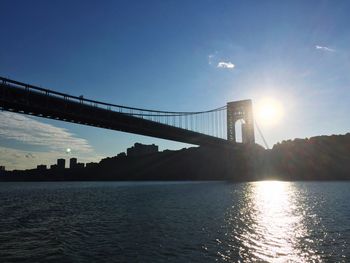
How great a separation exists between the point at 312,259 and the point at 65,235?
37.0ft

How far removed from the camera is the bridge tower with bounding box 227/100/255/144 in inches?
4279

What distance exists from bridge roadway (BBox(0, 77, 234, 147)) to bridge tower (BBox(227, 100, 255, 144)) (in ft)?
106

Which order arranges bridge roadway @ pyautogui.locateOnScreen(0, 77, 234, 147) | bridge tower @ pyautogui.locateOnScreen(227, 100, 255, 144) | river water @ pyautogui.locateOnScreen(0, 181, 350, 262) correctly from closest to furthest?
river water @ pyautogui.locateOnScreen(0, 181, 350, 262)
bridge roadway @ pyautogui.locateOnScreen(0, 77, 234, 147)
bridge tower @ pyautogui.locateOnScreen(227, 100, 255, 144)

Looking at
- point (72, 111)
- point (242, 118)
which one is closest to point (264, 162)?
point (242, 118)

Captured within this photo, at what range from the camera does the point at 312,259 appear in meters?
13.1

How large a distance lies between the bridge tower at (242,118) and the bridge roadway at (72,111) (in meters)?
32.2

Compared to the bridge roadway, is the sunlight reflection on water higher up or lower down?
lower down

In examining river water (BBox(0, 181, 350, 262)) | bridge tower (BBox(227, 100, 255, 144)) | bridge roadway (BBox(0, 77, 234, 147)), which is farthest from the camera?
bridge tower (BBox(227, 100, 255, 144))

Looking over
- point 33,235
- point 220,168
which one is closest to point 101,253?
point 33,235

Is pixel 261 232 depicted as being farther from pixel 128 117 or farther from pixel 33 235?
pixel 128 117

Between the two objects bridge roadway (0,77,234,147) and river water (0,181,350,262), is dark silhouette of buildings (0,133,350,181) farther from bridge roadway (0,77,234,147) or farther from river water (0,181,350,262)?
river water (0,181,350,262)

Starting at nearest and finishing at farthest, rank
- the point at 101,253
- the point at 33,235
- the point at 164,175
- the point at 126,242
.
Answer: the point at 101,253 → the point at 126,242 → the point at 33,235 → the point at 164,175

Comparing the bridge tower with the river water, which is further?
the bridge tower

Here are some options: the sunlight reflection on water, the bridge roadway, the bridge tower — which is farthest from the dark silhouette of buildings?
the sunlight reflection on water
